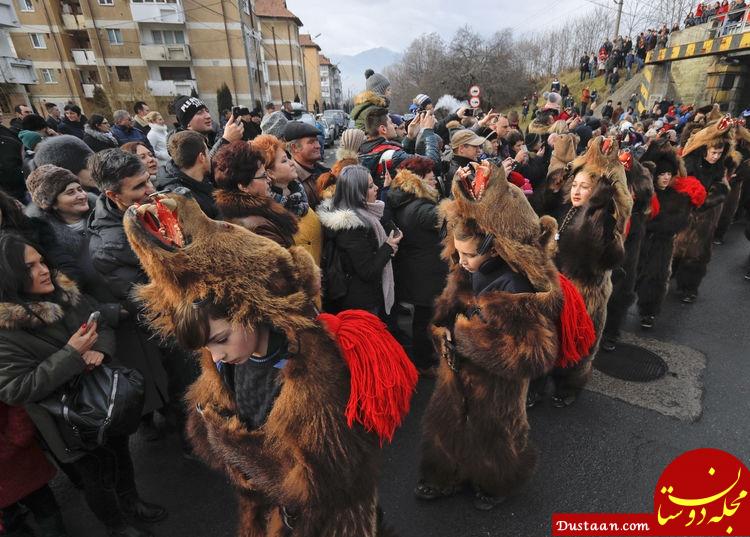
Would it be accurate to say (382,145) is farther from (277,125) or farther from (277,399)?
(277,399)

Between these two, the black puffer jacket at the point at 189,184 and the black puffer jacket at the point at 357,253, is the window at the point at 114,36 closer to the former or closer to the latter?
the black puffer jacket at the point at 189,184

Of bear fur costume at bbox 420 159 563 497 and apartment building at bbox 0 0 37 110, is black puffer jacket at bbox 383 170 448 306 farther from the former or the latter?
apartment building at bbox 0 0 37 110

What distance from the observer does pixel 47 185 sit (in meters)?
2.48

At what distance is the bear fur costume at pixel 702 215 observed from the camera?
5.04m

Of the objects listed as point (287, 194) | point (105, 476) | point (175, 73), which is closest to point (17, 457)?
point (105, 476)

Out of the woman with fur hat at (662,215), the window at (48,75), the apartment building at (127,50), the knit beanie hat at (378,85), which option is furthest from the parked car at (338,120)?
the window at (48,75)

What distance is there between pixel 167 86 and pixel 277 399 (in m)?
35.9

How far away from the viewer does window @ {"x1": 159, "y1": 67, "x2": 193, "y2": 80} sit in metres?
31.3

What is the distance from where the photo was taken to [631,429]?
10.3ft

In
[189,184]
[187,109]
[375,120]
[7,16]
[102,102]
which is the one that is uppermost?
[7,16]

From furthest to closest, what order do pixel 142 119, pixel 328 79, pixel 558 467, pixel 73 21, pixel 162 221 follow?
pixel 328 79, pixel 73 21, pixel 142 119, pixel 558 467, pixel 162 221

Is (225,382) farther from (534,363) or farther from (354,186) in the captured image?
(354,186)

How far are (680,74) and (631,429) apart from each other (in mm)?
21946

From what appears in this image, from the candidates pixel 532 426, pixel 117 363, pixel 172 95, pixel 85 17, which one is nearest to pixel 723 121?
pixel 532 426
